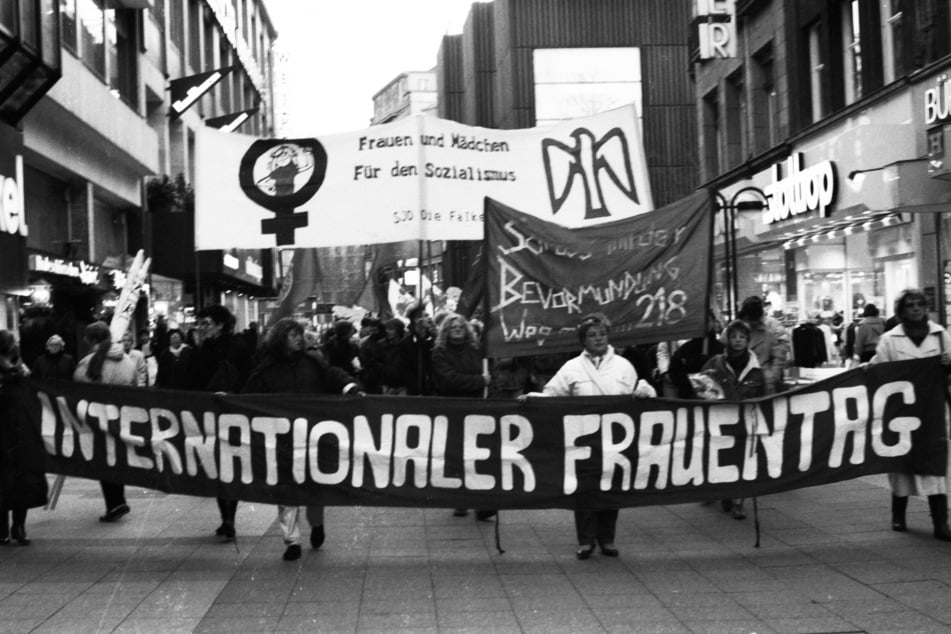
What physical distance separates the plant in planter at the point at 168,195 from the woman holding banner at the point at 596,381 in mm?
24763

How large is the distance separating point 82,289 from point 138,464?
1696 centimetres

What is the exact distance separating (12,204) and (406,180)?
9897mm

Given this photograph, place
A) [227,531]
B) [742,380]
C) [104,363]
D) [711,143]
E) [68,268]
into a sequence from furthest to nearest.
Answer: [711,143] → [68,268] → [104,363] → [742,380] → [227,531]

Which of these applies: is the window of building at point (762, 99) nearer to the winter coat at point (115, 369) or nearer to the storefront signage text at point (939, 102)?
the storefront signage text at point (939, 102)

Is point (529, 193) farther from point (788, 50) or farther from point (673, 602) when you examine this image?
point (788, 50)

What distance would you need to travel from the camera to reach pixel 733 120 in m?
29.5

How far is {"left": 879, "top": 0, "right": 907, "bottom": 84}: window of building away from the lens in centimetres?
1954

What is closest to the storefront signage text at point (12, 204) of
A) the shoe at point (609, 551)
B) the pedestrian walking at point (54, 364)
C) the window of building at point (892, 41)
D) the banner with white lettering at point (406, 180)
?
the pedestrian walking at point (54, 364)

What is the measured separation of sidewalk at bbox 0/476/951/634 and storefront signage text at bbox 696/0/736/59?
59.9 ft

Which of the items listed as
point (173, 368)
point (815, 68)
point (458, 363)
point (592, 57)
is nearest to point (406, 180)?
point (458, 363)

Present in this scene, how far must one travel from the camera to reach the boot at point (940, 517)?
805 centimetres

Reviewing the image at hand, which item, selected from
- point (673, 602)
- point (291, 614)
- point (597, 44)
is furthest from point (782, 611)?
point (597, 44)

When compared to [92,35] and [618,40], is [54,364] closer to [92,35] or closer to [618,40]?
[92,35]

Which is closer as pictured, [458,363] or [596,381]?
[596,381]
